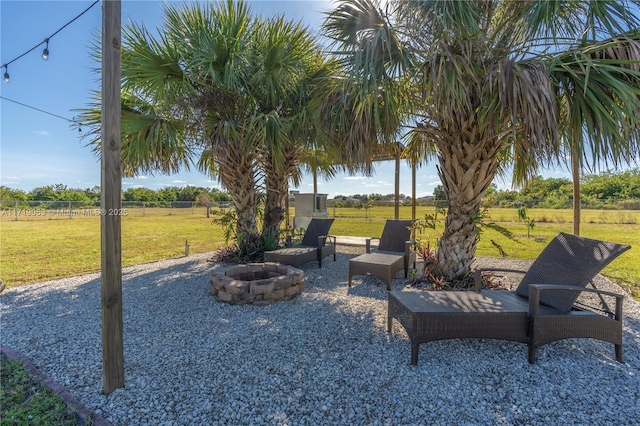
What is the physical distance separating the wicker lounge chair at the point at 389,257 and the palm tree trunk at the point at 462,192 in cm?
79

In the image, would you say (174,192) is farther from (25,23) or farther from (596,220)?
(596,220)

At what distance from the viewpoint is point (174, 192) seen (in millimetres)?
41031

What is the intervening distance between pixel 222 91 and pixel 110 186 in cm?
446

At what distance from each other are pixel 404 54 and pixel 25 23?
22.6ft

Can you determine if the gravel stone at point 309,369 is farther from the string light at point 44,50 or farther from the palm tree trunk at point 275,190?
the string light at point 44,50

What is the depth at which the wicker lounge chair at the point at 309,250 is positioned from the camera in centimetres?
570

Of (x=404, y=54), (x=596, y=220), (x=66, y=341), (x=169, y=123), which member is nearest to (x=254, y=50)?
(x=169, y=123)

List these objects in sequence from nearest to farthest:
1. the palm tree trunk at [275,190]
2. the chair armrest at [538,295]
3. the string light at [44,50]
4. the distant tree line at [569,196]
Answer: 1. the chair armrest at [538,295]
2. the string light at [44,50]
3. the palm tree trunk at [275,190]
4. the distant tree line at [569,196]

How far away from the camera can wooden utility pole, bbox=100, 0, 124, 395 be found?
2047 mm

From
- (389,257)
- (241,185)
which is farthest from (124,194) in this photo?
(389,257)

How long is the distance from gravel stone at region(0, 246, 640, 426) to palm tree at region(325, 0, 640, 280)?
77.5 inches

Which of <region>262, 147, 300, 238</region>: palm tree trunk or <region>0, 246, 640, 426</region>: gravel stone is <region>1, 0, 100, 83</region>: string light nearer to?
<region>262, 147, 300, 238</region>: palm tree trunk

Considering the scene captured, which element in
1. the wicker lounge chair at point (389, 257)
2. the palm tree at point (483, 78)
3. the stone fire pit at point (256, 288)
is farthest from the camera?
the wicker lounge chair at point (389, 257)

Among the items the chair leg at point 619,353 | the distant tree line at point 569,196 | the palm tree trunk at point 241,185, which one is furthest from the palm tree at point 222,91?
the distant tree line at point 569,196
